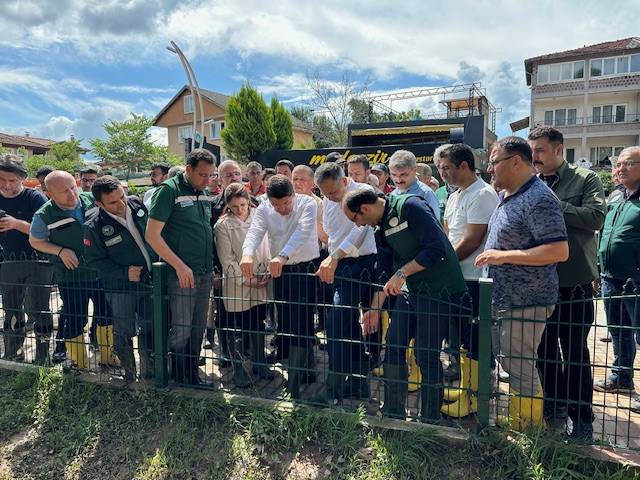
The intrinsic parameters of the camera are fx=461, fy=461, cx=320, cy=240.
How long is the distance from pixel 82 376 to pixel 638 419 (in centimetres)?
433

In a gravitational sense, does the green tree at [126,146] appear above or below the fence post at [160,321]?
above

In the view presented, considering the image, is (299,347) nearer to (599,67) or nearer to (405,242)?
(405,242)

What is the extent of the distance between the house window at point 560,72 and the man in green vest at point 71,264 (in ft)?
132

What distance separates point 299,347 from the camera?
3527mm

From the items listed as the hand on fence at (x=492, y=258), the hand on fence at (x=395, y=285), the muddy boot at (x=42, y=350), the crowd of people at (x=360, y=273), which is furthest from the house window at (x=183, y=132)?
the hand on fence at (x=492, y=258)

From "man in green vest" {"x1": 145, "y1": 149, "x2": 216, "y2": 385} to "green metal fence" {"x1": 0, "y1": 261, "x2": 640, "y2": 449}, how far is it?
0.06 ft

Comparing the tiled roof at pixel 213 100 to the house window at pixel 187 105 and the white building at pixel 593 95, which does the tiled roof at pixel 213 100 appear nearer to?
the house window at pixel 187 105

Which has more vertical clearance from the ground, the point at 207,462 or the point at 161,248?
the point at 161,248

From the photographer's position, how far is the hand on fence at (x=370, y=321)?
3.26 metres

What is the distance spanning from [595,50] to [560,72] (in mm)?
2658

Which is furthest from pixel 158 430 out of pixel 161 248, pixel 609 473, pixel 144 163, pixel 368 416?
pixel 144 163

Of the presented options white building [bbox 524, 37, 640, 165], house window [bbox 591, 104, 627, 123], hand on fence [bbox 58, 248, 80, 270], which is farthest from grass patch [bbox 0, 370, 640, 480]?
house window [bbox 591, 104, 627, 123]

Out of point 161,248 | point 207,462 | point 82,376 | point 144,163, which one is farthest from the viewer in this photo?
point 144,163

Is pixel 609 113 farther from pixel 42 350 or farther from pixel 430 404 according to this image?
pixel 42 350
